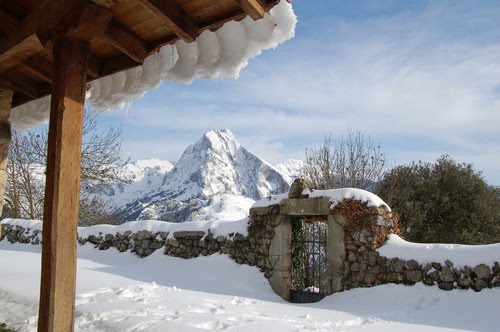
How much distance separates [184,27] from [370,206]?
5058mm

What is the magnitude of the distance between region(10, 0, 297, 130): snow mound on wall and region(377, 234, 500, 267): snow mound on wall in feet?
15.0

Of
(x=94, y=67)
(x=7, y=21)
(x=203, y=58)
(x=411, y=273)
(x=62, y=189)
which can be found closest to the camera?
(x=62, y=189)

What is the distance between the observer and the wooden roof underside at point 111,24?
→ 8.72ft

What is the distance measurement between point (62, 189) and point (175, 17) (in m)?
1.36

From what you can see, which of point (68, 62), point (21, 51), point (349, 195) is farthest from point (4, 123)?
point (349, 195)

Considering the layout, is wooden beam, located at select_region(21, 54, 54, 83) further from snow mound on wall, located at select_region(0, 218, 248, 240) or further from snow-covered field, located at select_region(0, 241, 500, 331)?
snow mound on wall, located at select_region(0, 218, 248, 240)

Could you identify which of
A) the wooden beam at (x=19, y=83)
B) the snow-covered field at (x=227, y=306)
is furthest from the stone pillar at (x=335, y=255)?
the wooden beam at (x=19, y=83)

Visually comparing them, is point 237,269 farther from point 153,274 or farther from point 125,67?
point 125,67

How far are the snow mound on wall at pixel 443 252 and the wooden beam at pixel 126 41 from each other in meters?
4.97

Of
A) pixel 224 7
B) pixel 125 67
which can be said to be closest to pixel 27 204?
pixel 125 67

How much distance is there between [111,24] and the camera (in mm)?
3162

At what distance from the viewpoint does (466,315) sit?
200 inches

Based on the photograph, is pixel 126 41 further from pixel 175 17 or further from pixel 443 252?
pixel 443 252

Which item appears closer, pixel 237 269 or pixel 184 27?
pixel 184 27
